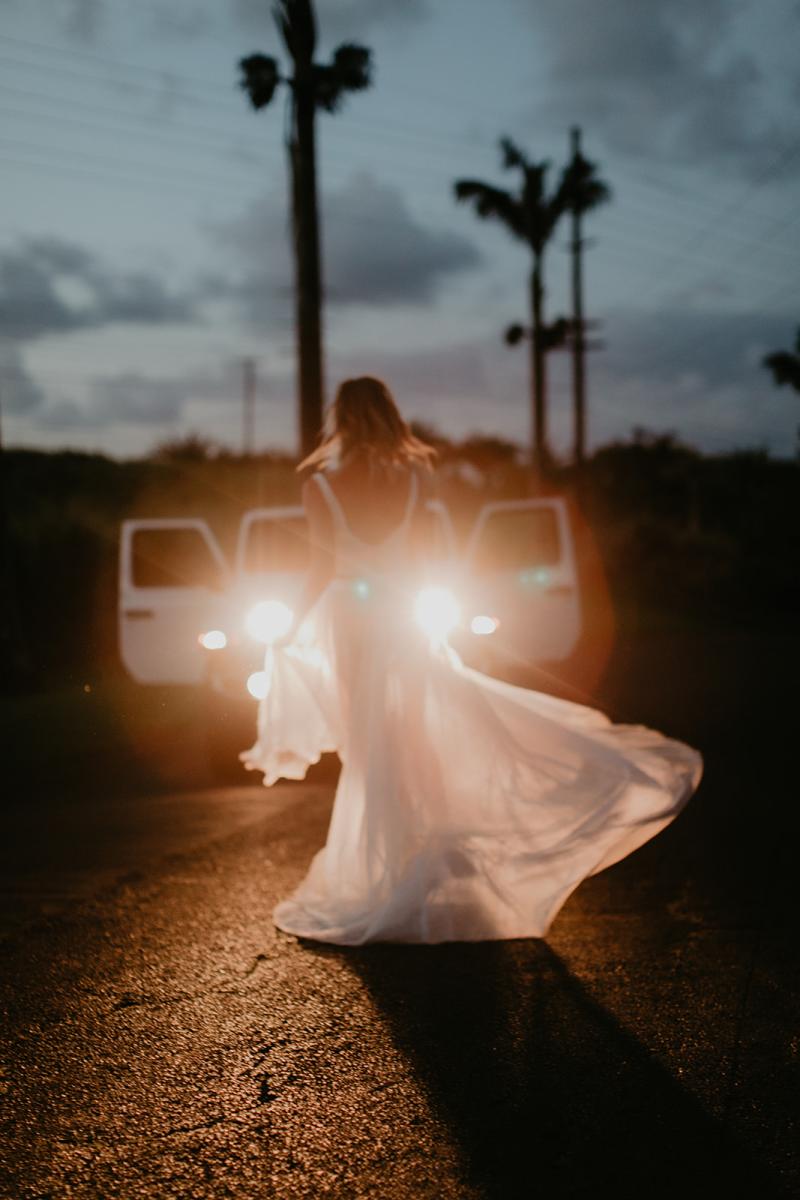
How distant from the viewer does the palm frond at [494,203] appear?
3372 cm

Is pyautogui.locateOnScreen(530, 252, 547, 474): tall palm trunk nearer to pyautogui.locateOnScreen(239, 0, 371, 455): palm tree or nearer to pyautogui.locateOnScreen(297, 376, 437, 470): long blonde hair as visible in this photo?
pyautogui.locateOnScreen(239, 0, 371, 455): palm tree

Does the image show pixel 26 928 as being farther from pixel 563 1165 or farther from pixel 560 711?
pixel 563 1165

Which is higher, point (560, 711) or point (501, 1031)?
point (560, 711)

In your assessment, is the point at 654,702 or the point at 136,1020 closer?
the point at 136,1020

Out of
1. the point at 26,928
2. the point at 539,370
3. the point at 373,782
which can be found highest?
the point at 539,370

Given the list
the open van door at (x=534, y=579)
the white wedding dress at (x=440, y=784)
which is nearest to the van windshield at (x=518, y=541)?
the open van door at (x=534, y=579)

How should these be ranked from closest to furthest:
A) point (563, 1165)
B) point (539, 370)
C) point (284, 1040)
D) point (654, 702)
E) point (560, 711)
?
1. point (563, 1165)
2. point (284, 1040)
3. point (560, 711)
4. point (654, 702)
5. point (539, 370)

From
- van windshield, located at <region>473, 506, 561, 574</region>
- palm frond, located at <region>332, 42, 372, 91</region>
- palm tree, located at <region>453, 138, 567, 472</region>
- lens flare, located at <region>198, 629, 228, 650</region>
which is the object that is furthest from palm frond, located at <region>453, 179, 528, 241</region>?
lens flare, located at <region>198, 629, 228, 650</region>

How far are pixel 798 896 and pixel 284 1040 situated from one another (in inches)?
110

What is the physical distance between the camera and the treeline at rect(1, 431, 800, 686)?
65.0 feet

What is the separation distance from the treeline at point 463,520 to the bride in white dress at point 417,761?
17.3 feet

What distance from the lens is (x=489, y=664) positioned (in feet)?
28.5

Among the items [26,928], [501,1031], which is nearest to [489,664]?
[26,928]

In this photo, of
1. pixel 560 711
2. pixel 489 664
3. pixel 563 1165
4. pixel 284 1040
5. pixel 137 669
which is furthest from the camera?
pixel 137 669
